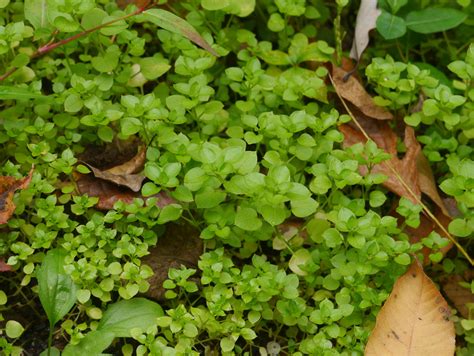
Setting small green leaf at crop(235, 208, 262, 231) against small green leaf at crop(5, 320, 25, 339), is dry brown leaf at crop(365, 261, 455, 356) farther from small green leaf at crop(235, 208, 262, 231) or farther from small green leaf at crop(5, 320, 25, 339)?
small green leaf at crop(5, 320, 25, 339)

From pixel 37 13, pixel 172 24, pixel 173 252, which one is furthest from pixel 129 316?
pixel 37 13

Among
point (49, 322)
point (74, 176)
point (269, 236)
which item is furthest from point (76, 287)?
point (269, 236)

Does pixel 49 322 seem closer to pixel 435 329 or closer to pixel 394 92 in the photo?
pixel 435 329

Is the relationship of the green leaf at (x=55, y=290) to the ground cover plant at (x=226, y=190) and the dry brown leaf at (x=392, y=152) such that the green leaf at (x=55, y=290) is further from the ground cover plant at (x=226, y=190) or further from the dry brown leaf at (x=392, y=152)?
the dry brown leaf at (x=392, y=152)

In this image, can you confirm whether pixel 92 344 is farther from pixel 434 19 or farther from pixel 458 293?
pixel 434 19

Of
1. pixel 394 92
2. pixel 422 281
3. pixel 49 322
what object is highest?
pixel 394 92

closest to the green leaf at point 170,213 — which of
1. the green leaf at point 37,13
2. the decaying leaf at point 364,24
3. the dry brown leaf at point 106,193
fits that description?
the dry brown leaf at point 106,193
